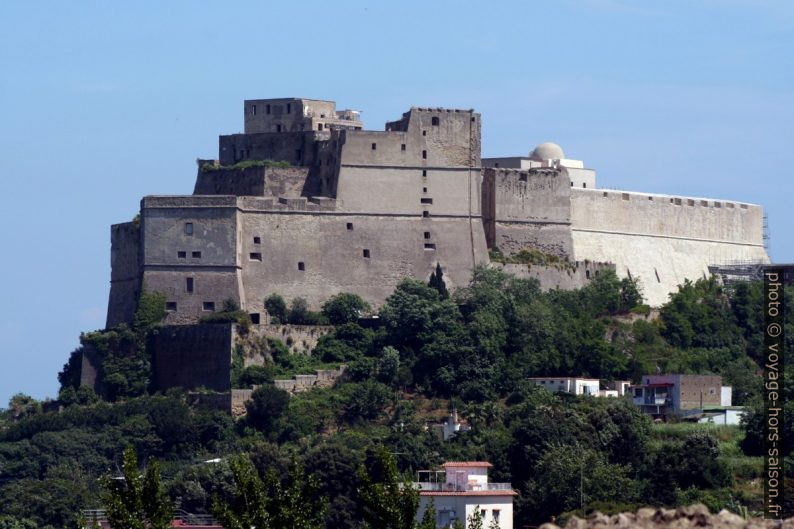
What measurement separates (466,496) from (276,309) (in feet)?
40.7

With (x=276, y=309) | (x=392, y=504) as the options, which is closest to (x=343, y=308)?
(x=276, y=309)

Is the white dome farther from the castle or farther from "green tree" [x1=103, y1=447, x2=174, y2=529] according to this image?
"green tree" [x1=103, y1=447, x2=174, y2=529]

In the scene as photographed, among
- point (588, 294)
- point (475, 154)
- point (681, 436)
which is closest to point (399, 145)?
point (475, 154)

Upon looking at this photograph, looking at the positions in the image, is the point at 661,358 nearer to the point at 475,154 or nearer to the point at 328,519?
the point at 475,154

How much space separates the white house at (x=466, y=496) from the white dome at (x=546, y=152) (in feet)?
65.1

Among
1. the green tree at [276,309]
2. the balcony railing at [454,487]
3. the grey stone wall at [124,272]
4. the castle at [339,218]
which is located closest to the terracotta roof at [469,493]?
the balcony railing at [454,487]

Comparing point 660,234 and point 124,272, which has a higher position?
point 660,234

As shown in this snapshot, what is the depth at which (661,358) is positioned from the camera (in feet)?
218

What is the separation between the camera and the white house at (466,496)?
5247 cm

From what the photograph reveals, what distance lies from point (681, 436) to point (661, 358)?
591 cm

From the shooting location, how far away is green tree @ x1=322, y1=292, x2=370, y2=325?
208 ft

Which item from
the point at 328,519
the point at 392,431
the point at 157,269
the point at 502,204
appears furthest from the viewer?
the point at 502,204

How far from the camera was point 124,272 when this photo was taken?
6556cm

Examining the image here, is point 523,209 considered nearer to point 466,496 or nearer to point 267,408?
point 267,408
